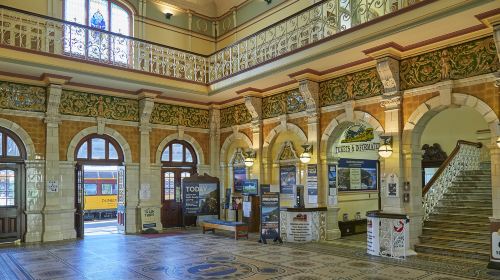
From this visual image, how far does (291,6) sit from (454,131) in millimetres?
6516

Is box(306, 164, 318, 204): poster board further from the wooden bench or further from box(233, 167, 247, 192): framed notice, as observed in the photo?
box(233, 167, 247, 192): framed notice

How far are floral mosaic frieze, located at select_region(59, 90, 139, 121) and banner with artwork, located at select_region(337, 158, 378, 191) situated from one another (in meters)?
6.00

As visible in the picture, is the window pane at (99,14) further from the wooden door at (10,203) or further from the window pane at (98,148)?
the wooden door at (10,203)

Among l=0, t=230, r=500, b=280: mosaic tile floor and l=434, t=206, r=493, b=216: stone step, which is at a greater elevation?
l=434, t=206, r=493, b=216: stone step

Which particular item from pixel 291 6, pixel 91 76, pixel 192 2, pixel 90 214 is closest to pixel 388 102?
pixel 291 6

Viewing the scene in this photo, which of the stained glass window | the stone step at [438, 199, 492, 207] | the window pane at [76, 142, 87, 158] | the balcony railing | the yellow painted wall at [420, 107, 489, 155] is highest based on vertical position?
the balcony railing

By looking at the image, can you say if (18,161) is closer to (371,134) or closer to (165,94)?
(165,94)

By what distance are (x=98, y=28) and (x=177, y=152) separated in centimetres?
443

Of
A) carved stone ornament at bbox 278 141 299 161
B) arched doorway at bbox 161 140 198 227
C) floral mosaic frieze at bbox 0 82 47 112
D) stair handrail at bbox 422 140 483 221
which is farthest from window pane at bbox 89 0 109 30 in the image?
stair handrail at bbox 422 140 483 221

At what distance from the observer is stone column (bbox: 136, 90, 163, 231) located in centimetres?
1152

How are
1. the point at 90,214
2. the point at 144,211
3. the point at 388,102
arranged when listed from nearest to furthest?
1. the point at 388,102
2. the point at 144,211
3. the point at 90,214

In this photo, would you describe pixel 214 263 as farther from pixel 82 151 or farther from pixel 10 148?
pixel 10 148

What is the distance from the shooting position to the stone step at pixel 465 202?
9023 millimetres

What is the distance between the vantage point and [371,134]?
1040 centimetres
